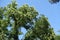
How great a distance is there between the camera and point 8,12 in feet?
78.8

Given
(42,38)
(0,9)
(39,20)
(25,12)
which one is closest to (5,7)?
(0,9)

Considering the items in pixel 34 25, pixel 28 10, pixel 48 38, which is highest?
pixel 28 10

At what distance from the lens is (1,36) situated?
2303 cm

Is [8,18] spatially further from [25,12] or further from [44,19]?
[44,19]

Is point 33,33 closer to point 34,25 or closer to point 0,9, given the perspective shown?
point 34,25

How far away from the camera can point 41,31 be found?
24.0 m

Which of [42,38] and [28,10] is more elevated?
[28,10]

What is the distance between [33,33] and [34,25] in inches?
40.6

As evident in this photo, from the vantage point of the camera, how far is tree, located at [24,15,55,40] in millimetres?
23750

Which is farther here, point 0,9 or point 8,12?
point 0,9

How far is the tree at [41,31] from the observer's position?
77.9 ft

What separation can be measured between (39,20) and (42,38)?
93.6 inches

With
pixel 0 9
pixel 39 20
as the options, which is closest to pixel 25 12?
pixel 39 20

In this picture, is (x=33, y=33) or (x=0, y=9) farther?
(x=0, y=9)
